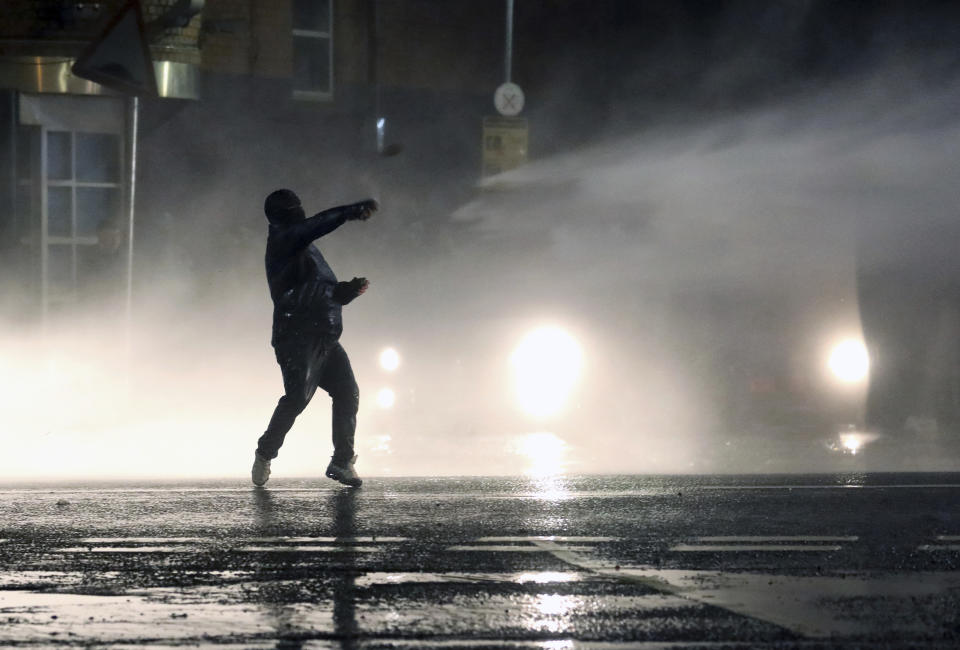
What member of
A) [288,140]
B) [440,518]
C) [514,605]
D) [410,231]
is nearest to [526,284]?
[410,231]

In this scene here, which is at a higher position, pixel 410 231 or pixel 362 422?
pixel 410 231

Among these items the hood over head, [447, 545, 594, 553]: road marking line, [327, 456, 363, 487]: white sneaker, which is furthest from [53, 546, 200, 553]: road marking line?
the hood over head

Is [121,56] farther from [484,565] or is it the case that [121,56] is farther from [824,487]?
[484,565]

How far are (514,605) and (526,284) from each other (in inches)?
604

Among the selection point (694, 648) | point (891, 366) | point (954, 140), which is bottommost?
point (694, 648)

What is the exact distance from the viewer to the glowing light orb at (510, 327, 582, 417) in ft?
58.8

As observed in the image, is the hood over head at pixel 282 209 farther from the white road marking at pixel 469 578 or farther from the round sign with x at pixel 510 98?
the round sign with x at pixel 510 98

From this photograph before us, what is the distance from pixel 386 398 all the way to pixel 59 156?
4.77 metres

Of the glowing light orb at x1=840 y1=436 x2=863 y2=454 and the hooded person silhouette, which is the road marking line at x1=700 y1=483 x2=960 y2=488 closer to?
the hooded person silhouette

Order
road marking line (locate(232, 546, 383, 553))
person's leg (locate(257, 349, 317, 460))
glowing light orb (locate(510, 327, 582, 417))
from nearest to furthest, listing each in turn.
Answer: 1. road marking line (locate(232, 546, 383, 553))
2. person's leg (locate(257, 349, 317, 460))
3. glowing light orb (locate(510, 327, 582, 417))

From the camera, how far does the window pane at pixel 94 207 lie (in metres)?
17.5

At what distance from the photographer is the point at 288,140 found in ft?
69.1

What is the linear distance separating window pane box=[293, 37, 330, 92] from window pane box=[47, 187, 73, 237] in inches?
193

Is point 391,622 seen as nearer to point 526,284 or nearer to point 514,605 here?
point 514,605
